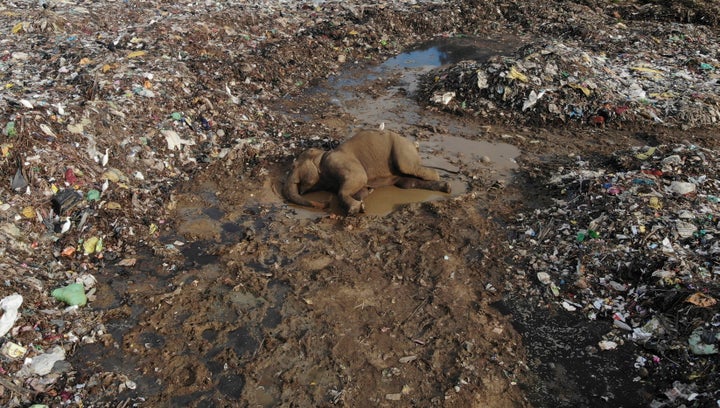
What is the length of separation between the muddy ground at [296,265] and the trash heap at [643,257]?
7cm

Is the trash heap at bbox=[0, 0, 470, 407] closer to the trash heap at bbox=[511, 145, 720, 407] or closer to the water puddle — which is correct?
the water puddle

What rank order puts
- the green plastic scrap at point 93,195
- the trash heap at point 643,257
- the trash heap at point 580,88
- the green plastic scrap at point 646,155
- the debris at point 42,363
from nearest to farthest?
the debris at point 42,363 → the trash heap at point 643,257 → the green plastic scrap at point 93,195 → the green plastic scrap at point 646,155 → the trash heap at point 580,88

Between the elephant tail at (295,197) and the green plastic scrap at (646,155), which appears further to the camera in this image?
the green plastic scrap at (646,155)

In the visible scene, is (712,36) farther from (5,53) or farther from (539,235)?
(5,53)

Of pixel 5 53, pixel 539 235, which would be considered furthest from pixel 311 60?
pixel 539 235

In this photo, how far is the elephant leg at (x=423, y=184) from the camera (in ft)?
18.6

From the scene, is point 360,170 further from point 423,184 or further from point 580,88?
point 580,88

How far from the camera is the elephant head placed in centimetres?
552

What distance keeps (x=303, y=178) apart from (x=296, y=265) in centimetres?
134

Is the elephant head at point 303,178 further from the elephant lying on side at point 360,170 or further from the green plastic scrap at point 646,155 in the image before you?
the green plastic scrap at point 646,155

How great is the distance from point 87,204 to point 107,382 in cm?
233

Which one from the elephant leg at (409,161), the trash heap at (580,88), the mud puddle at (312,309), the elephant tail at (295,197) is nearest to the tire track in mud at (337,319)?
the mud puddle at (312,309)

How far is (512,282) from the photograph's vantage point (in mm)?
4352

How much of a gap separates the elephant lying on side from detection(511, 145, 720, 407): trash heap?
1.36m
